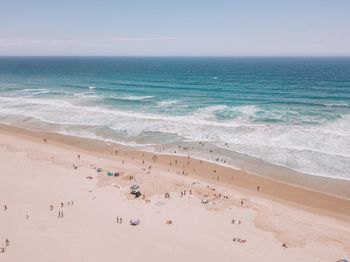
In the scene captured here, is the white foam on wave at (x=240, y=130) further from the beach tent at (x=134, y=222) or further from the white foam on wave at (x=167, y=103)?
the beach tent at (x=134, y=222)

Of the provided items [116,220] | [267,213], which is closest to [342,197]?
[267,213]

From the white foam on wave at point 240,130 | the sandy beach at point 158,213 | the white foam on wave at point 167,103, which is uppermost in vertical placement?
the white foam on wave at point 167,103

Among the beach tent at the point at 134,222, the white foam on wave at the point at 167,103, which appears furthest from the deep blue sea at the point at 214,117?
the beach tent at the point at 134,222

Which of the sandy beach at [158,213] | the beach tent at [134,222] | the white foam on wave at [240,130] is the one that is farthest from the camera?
the white foam on wave at [240,130]

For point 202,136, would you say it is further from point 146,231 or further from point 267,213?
point 146,231

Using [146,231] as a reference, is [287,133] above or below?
above

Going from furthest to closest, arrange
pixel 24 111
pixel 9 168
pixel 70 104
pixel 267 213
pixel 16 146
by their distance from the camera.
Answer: pixel 70 104 < pixel 24 111 < pixel 16 146 < pixel 9 168 < pixel 267 213

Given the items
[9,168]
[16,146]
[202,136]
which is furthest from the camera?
[202,136]

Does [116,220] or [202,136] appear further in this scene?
[202,136]
